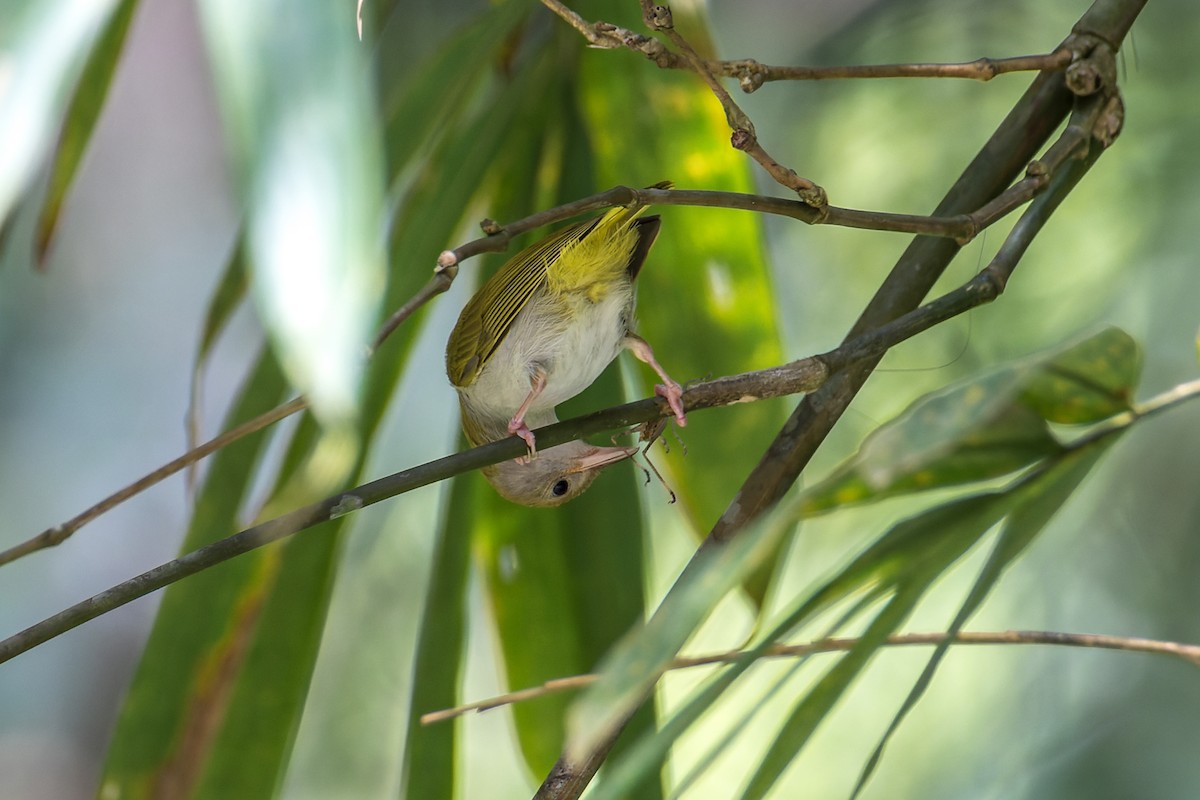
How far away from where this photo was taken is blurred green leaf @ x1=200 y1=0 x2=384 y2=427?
1.70 feet

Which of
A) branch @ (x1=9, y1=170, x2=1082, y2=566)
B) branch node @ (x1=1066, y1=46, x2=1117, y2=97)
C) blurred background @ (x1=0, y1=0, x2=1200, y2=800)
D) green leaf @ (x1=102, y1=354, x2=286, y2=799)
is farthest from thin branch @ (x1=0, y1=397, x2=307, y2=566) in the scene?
blurred background @ (x1=0, y1=0, x2=1200, y2=800)

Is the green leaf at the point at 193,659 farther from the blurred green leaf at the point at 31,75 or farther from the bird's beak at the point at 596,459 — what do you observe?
the blurred green leaf at the point at 31,75

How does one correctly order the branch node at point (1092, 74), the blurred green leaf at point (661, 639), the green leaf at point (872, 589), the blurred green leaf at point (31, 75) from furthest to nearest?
the branch node at point (1092, 74) → the blurred green leaf at point (31, 75) → the green leaf at point (872, 589) → the blurred green leaf at point (661, 639)

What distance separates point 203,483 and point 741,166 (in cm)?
59

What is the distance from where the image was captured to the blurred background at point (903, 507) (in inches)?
74.4

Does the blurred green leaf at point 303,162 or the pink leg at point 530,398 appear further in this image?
the pink leg at point 530,398

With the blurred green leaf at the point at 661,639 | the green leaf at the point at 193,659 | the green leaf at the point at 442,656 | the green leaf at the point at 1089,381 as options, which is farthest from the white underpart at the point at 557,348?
the blurred green leaf at the point at 661,639

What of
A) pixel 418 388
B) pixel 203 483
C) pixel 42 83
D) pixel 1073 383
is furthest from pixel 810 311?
pixel 42 83

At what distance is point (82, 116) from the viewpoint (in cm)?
96

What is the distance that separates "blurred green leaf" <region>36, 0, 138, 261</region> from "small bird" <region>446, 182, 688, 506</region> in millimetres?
366

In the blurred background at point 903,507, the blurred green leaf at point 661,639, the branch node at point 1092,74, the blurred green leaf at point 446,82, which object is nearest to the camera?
the blurred green leaf at point 661,639

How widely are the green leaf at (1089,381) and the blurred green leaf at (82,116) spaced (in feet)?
2.57

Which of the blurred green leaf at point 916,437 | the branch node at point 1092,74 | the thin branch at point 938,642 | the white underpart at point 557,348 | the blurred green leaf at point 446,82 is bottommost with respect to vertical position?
the blurred green leaf at point 916,437

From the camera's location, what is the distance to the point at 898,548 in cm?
58
